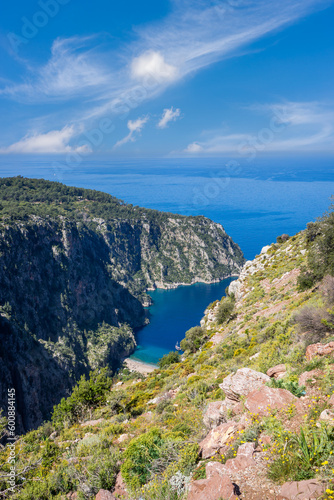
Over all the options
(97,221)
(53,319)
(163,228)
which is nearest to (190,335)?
(53,319)

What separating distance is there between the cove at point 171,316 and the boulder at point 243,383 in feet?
291

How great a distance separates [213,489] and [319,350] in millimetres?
6048

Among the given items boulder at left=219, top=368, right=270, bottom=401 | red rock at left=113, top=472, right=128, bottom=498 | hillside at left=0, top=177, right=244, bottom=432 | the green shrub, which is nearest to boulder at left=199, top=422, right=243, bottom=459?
boulder at left=219, top=368, right=270, bottom=401

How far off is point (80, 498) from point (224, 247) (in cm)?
17487

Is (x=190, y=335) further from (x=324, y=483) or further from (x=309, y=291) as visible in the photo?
(x=324, y=483)

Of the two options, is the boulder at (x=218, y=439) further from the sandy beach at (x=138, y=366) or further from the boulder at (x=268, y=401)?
the sandy beach at (x=138, y=366)

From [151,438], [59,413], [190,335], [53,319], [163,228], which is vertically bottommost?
[151,438]

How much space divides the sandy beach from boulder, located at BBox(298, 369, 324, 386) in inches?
3217

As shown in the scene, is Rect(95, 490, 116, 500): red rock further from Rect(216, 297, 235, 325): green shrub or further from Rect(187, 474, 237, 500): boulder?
Rect(216, 297, 235, 325): green shrub

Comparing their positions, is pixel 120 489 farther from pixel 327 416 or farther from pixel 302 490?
pixel 327 416

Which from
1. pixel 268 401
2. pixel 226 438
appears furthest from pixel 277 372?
pixel 226 438

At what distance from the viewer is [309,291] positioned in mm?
21141

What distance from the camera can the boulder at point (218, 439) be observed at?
7.34 meters

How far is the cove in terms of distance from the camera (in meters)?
101
